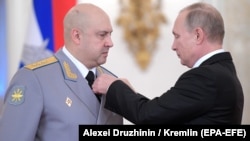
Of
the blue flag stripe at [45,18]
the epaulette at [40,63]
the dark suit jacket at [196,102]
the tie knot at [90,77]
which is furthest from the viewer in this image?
the blue flag stripe at [45,18]

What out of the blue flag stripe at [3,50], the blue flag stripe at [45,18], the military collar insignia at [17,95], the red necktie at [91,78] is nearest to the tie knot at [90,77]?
the red necktie at [91,78]

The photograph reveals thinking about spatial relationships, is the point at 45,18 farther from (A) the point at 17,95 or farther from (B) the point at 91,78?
(A) the point at 17,95

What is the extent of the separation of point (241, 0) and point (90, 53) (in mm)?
1611

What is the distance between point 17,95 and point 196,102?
1.82ft

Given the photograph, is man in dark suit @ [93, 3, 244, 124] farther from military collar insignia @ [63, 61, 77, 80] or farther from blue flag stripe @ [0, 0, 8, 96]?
blue flag stripe @ [0, 0, 8, 96]

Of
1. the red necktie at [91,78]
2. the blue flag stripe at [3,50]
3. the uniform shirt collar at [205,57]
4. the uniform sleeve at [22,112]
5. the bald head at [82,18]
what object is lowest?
the uniform sleeve at [22,112]

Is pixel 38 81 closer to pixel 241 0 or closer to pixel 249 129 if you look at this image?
pixel 249 129

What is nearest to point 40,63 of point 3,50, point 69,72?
point 69,72

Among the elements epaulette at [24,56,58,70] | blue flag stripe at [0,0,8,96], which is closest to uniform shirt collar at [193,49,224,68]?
epaulette at [24,56,58,70]

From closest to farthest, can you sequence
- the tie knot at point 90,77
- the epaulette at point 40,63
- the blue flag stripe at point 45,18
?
the epaulette at point 40,63 → the tie knot at point 90,77 → the blue flag stripe at point 45,18

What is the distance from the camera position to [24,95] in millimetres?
1249

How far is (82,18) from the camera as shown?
139 cm

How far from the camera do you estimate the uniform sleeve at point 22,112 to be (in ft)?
4.05

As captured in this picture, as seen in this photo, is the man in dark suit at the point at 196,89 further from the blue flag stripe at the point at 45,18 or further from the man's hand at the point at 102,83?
the blue flag stripe at the point at 45,18
